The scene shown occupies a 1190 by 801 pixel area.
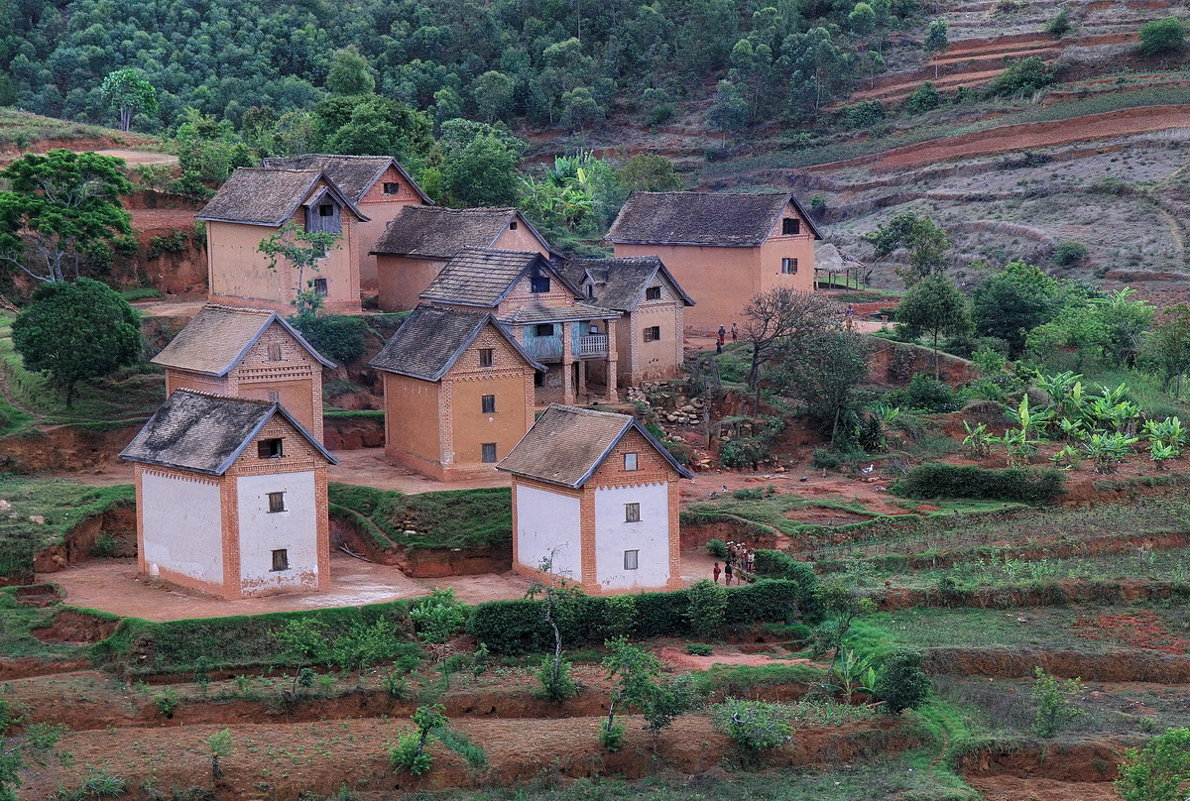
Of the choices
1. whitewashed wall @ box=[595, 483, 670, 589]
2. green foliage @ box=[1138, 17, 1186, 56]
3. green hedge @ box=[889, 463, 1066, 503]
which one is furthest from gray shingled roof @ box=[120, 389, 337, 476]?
green foliage @ box=[1138, 17, 1186, 56]

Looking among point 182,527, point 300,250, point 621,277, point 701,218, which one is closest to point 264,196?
point 300,250

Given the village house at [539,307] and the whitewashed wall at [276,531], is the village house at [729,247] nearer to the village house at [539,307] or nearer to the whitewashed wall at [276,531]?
the village house at [539,307]

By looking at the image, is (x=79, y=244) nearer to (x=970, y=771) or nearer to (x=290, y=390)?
(x=290, y=390)

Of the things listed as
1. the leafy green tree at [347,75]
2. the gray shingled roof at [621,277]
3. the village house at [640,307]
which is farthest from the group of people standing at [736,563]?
the leafy green tree at [347,75]

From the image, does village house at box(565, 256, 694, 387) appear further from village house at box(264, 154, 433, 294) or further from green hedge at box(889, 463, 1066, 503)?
green hedge at box(889, 463, 1066, 503)

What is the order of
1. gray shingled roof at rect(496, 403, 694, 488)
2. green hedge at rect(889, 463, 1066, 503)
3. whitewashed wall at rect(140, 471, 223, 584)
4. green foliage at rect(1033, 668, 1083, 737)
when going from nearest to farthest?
green foliage at rect(1033, 668, 1083, 737), whitewashed wall at rect(140, 471, 223, 584), gray shingled roof at rect(496, 403, 694, 488), green hedge at rect(889, 463, 1066, 503)

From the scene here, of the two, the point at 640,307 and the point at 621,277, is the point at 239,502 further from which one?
the point at 621,277
